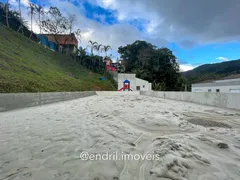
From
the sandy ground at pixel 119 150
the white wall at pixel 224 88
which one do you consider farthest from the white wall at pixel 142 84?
the sandy ground at pixel 119 150

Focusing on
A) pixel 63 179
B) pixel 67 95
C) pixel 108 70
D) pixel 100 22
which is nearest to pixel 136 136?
pixel 63 179

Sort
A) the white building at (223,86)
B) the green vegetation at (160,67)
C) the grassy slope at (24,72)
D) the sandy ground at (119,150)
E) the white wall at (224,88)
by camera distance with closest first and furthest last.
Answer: the sandy ground at (119,150), the grassy slope at (24,72), the white wall at (224,88), the white building at (223,86), the green vegetation at (160,67)

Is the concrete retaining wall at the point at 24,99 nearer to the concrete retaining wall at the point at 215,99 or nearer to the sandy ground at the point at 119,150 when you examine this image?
the sandy ground at the point at 119,150

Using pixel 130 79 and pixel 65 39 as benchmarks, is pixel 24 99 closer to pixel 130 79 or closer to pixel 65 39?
pixel 130 79

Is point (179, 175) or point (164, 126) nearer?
point (179, 175)

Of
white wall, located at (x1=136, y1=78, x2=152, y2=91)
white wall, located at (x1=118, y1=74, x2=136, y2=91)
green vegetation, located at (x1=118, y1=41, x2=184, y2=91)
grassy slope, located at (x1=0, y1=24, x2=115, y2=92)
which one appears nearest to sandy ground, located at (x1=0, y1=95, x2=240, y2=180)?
grassy slope, located at (x1=0, y1=24, x2=115, y2=92)

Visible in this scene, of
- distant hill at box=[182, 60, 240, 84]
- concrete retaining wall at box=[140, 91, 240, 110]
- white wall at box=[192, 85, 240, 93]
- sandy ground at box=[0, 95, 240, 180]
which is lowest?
sandy ground at box=[0, 95, 240, 180]

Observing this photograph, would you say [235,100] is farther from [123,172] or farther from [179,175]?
[123,172]

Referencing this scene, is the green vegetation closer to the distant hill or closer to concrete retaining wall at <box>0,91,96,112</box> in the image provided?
the distant hill

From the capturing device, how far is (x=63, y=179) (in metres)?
1.17

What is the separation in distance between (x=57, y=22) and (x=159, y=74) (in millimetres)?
23523

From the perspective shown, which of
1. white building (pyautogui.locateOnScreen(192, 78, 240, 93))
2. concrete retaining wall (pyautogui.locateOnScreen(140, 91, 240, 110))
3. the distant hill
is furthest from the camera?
the distant hill

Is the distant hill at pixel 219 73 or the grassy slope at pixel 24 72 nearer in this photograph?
the grassy slope at pixel 24 72

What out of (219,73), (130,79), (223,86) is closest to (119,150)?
(223,86)
